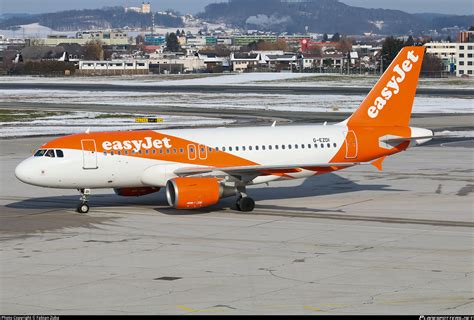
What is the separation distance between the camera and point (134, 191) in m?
47.0

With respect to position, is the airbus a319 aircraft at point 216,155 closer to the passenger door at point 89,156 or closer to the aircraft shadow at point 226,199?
the passenger door at point 89,156

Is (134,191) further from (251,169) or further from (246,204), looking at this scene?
(251,169)

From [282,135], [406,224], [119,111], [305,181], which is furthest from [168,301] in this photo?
[119,111]

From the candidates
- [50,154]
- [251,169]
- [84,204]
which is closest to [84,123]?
[84,204]

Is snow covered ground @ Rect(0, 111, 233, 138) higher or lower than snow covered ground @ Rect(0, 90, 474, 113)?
higher

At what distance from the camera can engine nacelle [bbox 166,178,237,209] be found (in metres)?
42.8

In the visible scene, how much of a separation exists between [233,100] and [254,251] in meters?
100.0

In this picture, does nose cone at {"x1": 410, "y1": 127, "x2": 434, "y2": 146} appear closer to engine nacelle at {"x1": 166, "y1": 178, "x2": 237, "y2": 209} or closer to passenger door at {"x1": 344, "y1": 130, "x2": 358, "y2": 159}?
passenger door at {"x1": 344, "y1": 130, "x2": 358, "y2": 159}

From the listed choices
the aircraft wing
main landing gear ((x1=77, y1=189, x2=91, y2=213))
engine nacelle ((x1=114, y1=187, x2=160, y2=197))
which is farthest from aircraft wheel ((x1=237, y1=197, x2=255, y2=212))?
main landing gear ((x1=77, y1=189, x2=91, y2=213))

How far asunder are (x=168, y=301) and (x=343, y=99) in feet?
352

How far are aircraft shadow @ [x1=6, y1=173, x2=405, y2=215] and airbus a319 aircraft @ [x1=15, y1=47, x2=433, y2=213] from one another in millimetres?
1509

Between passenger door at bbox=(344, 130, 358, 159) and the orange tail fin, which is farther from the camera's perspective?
the orange tail fin

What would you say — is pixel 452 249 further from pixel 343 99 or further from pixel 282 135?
pixel 343 99

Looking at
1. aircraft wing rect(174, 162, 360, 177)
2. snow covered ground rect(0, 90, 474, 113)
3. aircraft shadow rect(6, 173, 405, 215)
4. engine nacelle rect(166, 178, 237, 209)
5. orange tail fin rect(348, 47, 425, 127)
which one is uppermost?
orange tail fin rect(348, 47, 425, 127)
